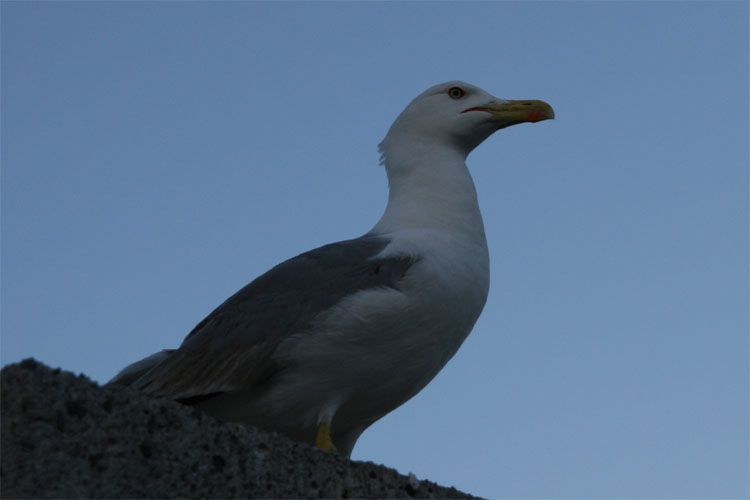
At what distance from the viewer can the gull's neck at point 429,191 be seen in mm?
6531

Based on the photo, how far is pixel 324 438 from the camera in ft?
18.1

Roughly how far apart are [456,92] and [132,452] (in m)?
4.61

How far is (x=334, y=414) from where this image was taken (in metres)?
5.73

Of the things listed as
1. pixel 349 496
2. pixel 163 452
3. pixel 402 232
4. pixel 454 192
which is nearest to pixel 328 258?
pixel 402 232

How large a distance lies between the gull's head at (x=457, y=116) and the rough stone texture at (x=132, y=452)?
350 cm

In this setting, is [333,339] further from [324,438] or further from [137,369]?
[137,369]

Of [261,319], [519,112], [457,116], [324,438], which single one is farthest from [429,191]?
[324,438]


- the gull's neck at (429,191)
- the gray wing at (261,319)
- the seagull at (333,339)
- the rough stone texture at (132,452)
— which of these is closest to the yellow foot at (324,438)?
the seagull at (333,339)

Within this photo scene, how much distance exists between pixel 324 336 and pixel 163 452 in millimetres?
1831

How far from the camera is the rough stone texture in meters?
3.43

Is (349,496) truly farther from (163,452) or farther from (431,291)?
(431,291)

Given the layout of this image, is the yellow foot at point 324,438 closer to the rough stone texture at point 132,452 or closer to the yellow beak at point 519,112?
the rough stone texture at point 132,452

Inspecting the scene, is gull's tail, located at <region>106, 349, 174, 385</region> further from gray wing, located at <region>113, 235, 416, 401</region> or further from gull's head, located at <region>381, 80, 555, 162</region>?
gull's head, located at <region>381, 80, 555, 162</region>

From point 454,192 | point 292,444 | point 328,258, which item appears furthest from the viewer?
point 454,192
